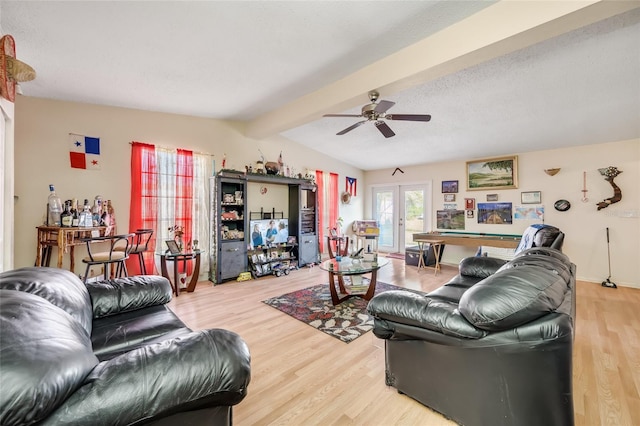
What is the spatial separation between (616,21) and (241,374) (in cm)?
361

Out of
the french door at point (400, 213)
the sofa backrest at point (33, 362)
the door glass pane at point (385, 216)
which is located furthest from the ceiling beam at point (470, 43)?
the door glass pane at point (385, 216)

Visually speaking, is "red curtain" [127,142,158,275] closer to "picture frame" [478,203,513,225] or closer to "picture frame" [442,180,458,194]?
"picture frame" [442,180,458,194]

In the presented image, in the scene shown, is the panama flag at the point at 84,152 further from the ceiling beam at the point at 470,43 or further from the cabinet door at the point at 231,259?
the ceiling beam at the point at 470,43

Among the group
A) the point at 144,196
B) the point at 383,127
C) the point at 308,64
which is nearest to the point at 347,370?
the point at 383,127

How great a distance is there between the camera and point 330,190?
22.2 ft

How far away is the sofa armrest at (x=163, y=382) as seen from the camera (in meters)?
0.76

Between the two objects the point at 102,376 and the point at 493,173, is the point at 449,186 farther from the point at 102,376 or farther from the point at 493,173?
the point at 102,376

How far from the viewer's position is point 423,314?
4.90ft

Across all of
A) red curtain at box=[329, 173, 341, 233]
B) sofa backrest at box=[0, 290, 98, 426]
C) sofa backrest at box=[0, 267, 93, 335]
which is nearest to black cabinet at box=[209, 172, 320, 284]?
red curtain at box=[329, 173, 341, 233]

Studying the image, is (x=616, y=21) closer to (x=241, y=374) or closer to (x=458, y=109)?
(x=458, y=109)

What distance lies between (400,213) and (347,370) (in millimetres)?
5646

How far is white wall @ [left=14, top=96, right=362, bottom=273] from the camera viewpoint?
328 centimetres

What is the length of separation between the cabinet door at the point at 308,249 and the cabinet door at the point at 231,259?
1.24 metres

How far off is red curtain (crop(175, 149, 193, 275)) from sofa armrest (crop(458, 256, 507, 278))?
4.12 metres
